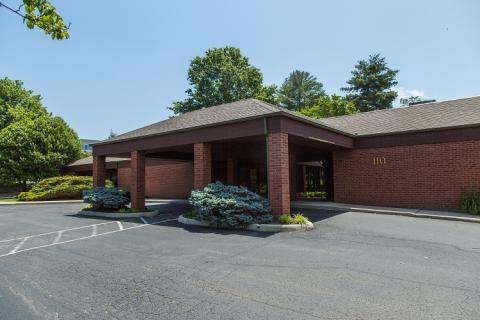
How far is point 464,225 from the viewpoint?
10.5 meters

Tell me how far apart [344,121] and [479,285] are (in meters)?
14.8

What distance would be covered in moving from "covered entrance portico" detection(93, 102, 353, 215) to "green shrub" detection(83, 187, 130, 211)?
0.79 metres

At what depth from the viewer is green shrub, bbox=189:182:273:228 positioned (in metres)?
10.2

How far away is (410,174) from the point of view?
14.3 m

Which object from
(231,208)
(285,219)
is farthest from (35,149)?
(285,219)

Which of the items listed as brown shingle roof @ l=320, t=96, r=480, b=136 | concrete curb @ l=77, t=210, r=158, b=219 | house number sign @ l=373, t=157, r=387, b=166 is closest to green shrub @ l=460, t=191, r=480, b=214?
brown shingle roof @ l=320, t=96, r=480, b=136

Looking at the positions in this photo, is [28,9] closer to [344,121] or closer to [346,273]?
[346,273]

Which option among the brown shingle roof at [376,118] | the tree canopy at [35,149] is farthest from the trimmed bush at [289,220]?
the tree canopy at [35,149]

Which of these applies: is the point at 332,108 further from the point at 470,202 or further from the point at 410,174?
the point at 470,202

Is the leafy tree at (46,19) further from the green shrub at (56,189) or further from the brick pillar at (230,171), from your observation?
the green shrub at (56,189)

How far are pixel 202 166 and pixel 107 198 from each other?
5.80 meters

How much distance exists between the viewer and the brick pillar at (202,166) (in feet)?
41.3

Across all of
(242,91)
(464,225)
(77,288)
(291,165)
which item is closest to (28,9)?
(77,288)

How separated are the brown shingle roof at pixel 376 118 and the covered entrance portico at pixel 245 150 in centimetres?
27
